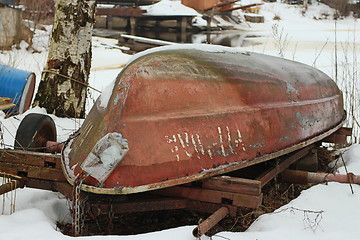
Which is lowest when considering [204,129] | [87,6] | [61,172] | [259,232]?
[259,232]

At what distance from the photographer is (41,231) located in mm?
2125

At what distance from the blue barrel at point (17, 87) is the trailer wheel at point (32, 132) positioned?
1.86 m

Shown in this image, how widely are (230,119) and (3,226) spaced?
4.49 ft

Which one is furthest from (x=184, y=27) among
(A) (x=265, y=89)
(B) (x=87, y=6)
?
(A) (x=265, y=89)

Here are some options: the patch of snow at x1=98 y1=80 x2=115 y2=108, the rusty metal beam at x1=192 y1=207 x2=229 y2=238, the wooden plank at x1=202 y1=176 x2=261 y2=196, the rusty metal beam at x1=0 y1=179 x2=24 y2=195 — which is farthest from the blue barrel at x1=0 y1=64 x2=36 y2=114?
the rusty metal beam at x1=192 y1=207 x2=229 y2=238

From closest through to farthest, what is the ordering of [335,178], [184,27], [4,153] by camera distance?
[4,153] < [335,178] < [184,27]

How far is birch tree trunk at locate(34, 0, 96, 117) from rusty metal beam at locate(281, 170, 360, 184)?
2452 mm

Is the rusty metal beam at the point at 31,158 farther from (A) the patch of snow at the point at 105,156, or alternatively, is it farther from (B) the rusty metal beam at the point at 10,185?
(A) the patch of snow at the point at 105,156

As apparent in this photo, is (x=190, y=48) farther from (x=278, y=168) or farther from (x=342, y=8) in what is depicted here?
(x=342, y=8)

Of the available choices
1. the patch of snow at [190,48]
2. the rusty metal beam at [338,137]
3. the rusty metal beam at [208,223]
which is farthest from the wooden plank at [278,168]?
the patch of snow at [190,48]

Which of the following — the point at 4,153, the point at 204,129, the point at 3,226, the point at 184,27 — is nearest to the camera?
the point at 3,226

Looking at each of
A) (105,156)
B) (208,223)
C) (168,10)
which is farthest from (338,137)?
(168,10)

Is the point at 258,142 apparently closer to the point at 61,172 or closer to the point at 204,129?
the point at 204,129

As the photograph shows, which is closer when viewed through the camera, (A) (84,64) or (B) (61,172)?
(B) (61,172)
